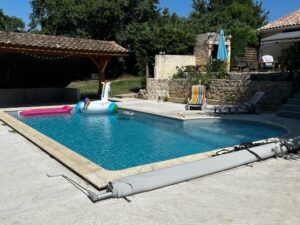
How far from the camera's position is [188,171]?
4.79 m

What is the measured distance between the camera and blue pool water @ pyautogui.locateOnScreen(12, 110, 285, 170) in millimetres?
7547

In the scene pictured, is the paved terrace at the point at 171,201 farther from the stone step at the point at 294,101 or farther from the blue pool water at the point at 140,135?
the stone step at the point at 294,101

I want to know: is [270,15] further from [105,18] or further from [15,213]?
[15,213]

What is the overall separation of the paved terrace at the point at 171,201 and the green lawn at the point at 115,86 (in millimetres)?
17024

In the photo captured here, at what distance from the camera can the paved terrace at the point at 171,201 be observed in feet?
11.6

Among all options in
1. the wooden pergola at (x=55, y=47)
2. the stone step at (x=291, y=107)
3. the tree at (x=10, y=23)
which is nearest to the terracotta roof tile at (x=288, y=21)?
the stone step at (x=291, y=107)

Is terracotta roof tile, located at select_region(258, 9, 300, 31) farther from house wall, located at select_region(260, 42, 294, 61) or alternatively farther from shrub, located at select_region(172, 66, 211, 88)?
shrub, located at select_region(172, 66, 211, 88)

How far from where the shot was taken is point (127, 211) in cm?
373

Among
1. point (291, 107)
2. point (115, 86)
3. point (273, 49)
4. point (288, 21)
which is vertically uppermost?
point (288, 21)

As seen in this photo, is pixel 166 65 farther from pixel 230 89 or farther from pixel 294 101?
pixel 294 101

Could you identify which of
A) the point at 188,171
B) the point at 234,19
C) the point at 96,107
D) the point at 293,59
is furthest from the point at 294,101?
the point at 234,19

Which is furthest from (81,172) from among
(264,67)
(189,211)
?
(264,67)

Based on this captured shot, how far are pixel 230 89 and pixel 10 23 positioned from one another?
157 feet

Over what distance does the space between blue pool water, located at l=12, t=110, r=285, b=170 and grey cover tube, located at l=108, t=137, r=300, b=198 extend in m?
2.01
